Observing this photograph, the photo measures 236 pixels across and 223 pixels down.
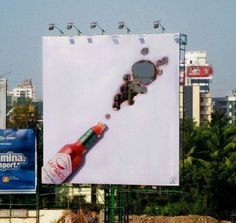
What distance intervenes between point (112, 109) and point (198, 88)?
60.8 metres

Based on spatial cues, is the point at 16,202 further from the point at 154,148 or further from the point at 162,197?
the point at 154,148

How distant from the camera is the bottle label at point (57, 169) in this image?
13.6 meters

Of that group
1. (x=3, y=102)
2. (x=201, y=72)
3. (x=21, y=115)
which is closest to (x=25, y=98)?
(x=21, y=115)

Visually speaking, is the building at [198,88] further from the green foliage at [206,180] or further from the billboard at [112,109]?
the billboard at [112,109]

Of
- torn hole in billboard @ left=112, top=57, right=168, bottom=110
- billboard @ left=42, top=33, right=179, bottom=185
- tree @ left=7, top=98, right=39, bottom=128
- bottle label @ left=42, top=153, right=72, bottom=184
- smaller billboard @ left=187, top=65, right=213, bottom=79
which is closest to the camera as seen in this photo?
billboard @ left=42, top=33, right=179, bottom=185

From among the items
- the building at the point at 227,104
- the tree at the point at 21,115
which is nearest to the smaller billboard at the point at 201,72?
the building at the point at 227,104

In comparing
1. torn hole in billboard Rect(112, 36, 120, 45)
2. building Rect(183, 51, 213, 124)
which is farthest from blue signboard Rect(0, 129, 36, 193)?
building Rect(183, 51, 213, 124)

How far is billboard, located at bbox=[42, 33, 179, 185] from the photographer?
42.5 ft

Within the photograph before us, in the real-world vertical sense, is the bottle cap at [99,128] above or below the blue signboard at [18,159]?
above

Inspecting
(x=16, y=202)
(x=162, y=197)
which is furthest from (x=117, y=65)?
(x=162, y=197)

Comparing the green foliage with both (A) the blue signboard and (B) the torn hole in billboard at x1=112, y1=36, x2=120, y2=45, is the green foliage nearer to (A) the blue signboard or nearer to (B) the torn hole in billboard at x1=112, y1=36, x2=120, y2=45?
(A) the blue signboard

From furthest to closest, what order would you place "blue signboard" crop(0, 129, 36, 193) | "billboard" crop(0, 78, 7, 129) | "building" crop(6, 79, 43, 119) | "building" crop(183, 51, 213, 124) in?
"building" crop(183, 51, 213, 124), "building" crop(6, 79, 43, 119), "billboard" crop(0, 78, 7, 129), "blue signboard" crop(0, 129, 36, 193)

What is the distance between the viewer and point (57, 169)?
44.8 feet

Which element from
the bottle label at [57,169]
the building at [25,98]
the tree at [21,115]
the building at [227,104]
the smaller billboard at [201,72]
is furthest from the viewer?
the building at [227,104]
